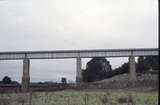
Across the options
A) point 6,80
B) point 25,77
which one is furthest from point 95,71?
point 25,77

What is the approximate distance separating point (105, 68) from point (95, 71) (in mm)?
3736

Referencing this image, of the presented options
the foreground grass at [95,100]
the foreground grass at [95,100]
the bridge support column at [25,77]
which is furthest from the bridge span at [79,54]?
the foreground grass at [95,100]

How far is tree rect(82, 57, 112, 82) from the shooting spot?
80.0 m

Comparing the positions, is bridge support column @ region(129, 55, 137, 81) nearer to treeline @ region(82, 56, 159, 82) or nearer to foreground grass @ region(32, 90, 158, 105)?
treeline @ region(82, 56, 159, 82)

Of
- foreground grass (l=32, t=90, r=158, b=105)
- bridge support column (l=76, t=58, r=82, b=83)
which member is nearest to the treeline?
bridge support column (l=76, t=58, r=82, b=83)

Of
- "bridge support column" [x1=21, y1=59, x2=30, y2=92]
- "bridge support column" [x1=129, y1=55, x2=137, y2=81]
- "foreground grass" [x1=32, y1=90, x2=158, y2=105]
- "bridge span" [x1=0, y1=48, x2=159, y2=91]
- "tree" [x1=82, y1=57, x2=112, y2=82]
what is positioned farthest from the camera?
"tree" [x1=82, y1=57, x2=112, y2=82]

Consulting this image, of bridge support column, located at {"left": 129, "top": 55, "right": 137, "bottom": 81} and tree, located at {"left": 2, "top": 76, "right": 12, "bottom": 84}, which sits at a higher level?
bridge support column, located at {"left": 129, "top": 55, "right": 137, "bottom": 81}

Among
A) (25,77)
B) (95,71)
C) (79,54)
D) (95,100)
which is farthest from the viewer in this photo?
(95,71)

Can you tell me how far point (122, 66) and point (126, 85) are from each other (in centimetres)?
2726

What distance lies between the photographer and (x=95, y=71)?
8150 cm

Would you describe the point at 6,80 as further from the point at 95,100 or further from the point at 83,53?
the point at 95,100

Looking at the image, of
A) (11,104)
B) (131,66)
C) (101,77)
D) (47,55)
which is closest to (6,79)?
(101,77)

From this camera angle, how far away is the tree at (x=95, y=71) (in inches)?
3150

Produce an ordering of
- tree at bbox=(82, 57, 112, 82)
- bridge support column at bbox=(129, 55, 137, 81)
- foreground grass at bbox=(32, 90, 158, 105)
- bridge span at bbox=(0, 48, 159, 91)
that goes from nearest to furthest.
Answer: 1. foreground grass at bbox=(32, 90, 158, 105)
2. bridge support column at bbox=(129, 55, 137, 81)
3. bridge span at bbox=(0, 48, 159, 91)
4. tree at bbox=(82, 57, 112, 82)
